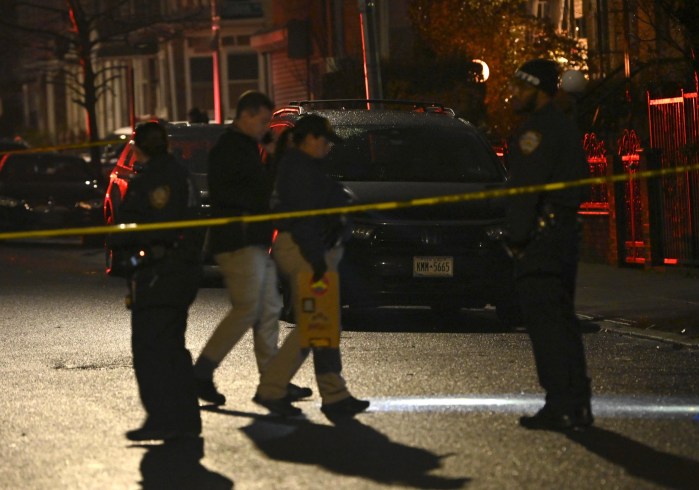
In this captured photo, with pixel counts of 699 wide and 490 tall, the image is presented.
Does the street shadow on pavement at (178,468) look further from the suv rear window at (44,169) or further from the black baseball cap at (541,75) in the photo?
the suv rear window at (44,169)

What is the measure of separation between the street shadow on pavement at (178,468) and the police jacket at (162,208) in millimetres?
1014

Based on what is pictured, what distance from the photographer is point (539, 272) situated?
9.22 meters

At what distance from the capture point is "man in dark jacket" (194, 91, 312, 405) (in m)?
9.98

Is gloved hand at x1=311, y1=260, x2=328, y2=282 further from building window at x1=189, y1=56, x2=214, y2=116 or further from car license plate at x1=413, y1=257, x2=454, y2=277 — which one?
building window at x1=189, y1=56, x2=214, y2=116

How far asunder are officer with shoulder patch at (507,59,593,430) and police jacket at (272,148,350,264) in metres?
1.06

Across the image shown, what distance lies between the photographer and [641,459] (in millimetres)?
8266

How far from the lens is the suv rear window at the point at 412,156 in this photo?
14.9m

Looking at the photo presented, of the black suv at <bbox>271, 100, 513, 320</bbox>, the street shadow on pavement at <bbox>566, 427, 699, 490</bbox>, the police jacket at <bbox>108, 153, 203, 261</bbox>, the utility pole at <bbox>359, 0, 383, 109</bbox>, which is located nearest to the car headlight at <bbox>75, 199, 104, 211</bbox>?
the utility pole at <bbox>359, 0, 383, 109</bbox>

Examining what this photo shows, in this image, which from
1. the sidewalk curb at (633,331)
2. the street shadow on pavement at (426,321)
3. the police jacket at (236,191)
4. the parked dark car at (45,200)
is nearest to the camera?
the police jacket at (236,191)

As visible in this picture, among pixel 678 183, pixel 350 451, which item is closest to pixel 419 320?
pixel 678 183

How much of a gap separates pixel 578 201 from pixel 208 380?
238 cm

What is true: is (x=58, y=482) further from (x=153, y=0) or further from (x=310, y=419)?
(x=153, y=0)

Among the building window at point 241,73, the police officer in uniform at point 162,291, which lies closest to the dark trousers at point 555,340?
the police officer in uniform at point 162,291

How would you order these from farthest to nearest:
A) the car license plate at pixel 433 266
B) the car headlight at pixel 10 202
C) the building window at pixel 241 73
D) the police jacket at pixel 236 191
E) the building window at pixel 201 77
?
the building window at pixel 201 77 < the building window at pixel 241 73 < the car headlight at pixel 10 202 < the car license plate at pixel 433 266 < the police jacket at pixel 236 191
